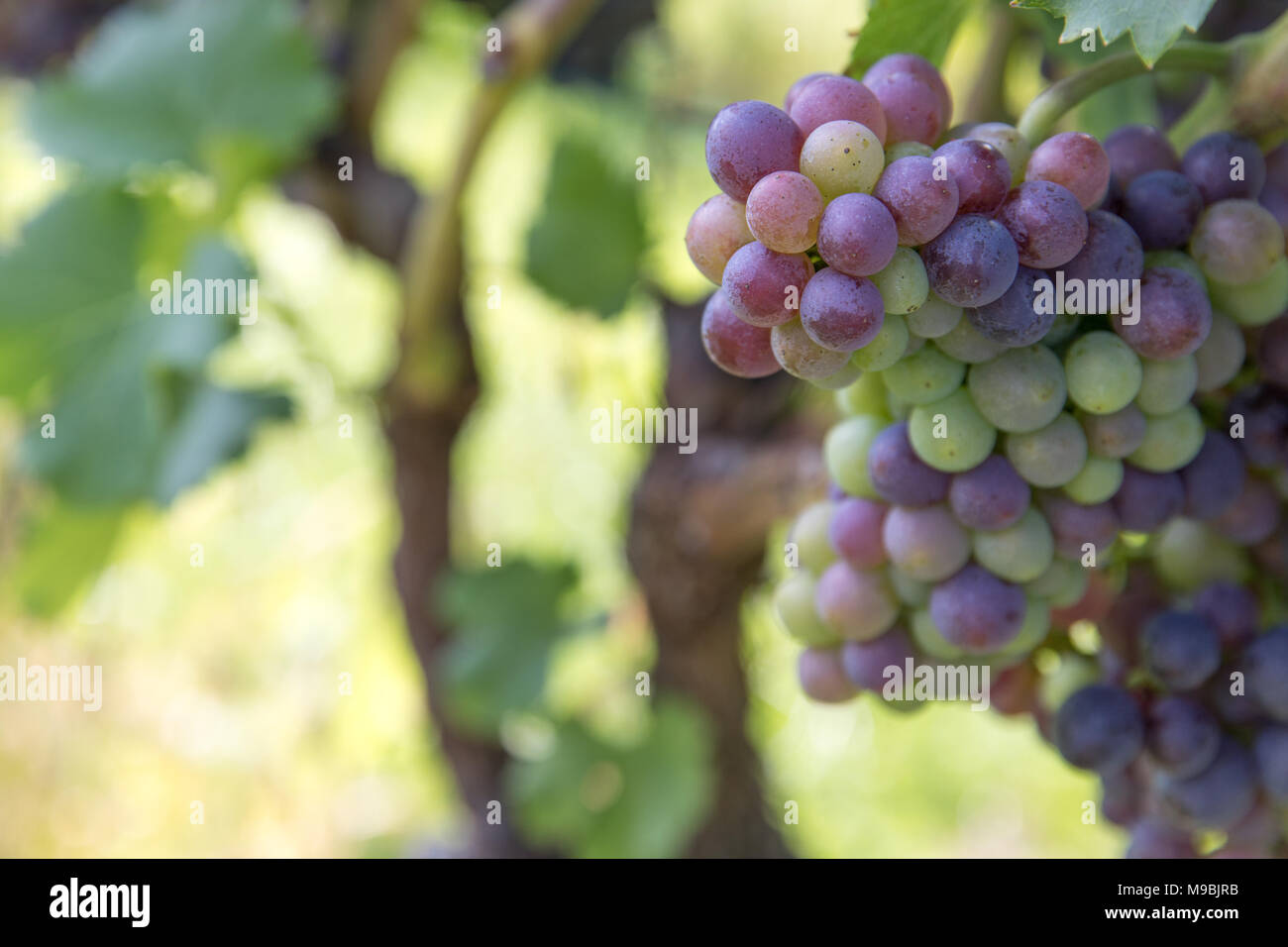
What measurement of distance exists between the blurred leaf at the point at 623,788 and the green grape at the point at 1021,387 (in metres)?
0.87

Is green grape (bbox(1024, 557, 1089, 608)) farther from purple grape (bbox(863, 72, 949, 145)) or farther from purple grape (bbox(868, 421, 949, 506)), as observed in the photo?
purple grape (bbox(863, 72, 949, 145))

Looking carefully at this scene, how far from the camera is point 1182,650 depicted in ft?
1.37

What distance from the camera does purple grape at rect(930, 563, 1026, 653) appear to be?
14.9 inches

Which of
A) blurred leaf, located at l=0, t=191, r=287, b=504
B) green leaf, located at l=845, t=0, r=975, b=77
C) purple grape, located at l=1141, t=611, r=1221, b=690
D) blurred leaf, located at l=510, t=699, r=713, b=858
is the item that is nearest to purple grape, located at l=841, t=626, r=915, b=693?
purple grape, located at l=1141, t=611, r=1221, b=690

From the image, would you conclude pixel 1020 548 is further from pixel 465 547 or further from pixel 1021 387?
pixel 465 547

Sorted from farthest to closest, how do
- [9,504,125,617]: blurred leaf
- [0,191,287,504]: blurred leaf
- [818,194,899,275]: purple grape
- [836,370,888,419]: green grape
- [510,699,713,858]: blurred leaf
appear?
A: 1. [510,699,713,858]: blurred leaf
2. [9,504,125,617]: blurred leaf
3. [0,191,287,504]: blurred leaf
4. [836,370,888,419]: green grape
5. [818,194,899,275]: purple grape

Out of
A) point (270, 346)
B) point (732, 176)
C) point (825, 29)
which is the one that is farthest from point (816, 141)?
point (270, 346)

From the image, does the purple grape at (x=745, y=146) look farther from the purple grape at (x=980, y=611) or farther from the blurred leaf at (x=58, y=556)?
the blurred leaf at (x=58, y=556)

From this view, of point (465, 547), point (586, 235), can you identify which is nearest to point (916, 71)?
point (586, 235)

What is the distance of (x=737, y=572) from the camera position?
3.72ft

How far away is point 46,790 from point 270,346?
4.64 feet

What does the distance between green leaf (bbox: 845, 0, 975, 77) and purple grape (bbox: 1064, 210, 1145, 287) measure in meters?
0.10

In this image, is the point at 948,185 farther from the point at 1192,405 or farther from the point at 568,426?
the point at 568,426

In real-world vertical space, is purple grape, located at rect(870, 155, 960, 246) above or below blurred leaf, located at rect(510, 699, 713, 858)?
above
